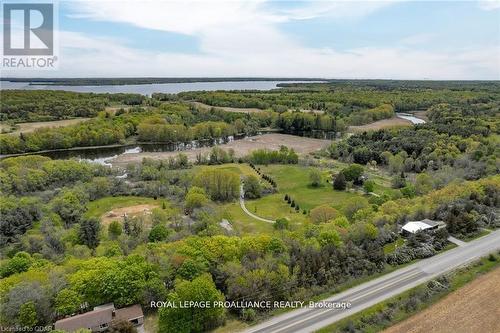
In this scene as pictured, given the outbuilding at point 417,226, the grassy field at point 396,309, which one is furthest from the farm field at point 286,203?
the grassy field at point 396,309

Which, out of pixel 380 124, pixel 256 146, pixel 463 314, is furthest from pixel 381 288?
pixel 380 124

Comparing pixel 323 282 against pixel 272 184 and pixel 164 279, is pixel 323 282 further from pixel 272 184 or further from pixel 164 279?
pixel 272 184

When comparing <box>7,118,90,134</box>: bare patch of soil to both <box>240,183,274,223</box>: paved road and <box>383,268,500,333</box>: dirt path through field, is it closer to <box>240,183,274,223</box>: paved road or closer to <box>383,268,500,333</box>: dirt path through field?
<box>240,183,274,223</box>: paved road

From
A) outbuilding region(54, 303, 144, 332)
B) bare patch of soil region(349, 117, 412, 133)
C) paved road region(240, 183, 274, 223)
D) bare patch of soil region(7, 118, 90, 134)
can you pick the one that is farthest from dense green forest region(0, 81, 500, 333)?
bare patch of soil region(349, 117, 412, 133)

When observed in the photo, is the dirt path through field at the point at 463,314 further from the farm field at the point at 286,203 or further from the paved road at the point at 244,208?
the paved road at the point at 244,208

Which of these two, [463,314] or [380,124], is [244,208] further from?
[380,124]

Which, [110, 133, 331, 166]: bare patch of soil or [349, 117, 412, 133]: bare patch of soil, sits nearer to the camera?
[110, 133, 331, 166]: bare patch of soil

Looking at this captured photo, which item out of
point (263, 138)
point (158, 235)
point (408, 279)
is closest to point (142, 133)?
point (263, 138)
